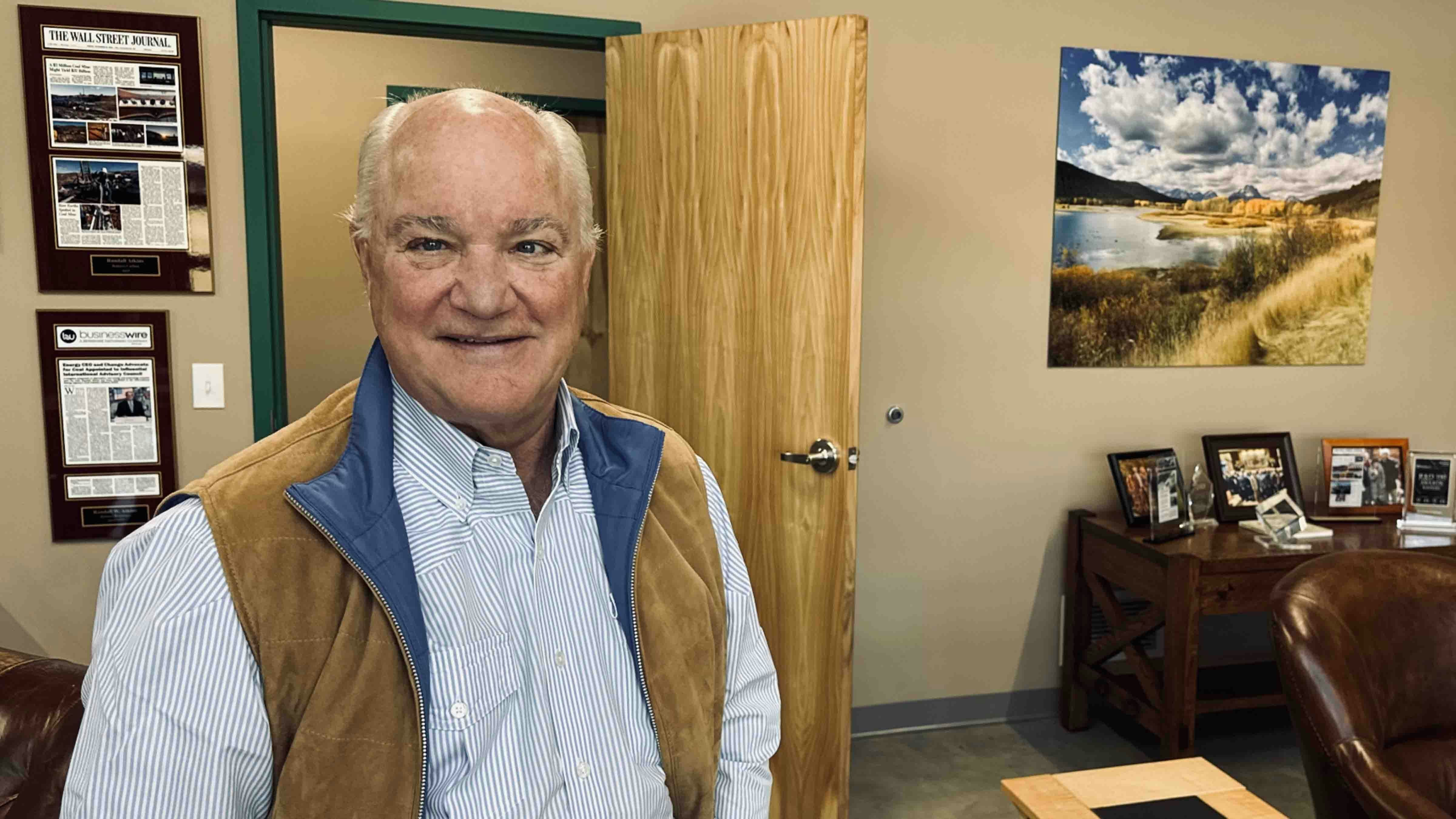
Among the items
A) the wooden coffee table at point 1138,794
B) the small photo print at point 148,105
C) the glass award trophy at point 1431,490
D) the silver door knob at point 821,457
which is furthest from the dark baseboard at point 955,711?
the small photo print at point 148,105

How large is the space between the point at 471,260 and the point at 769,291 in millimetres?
1542

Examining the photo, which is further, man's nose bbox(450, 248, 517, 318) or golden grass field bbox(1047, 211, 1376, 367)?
golden grass field bbox(1047, 211, 1376, 367)

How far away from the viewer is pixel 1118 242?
3.19 metres

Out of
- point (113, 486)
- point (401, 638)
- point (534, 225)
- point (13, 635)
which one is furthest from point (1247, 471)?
point (13, 635)

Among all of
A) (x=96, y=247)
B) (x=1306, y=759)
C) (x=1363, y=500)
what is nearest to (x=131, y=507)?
(x=96, y=247)

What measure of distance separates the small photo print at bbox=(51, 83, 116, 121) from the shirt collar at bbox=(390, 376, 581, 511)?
6.35 ft

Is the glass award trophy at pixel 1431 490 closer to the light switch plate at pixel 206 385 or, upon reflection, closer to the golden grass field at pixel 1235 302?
the golden grass field at pixel 1235 302

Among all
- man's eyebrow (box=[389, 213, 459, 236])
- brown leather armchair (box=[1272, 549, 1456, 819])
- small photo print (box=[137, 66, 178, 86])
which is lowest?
brown leather armchair (box=[1272, 549, 1456, 819])

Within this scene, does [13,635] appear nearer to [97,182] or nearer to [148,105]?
[97,182]

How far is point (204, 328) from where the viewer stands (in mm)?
2521

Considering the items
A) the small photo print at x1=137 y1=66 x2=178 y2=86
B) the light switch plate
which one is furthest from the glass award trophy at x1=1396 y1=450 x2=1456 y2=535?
the small photo print at x1=137 y1=66 x2=178 y2=86

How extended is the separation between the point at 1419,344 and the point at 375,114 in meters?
4.16

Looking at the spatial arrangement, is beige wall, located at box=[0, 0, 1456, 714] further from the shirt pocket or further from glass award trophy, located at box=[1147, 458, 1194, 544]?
the shirt pocket

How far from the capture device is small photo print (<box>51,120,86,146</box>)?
7.77 feet
